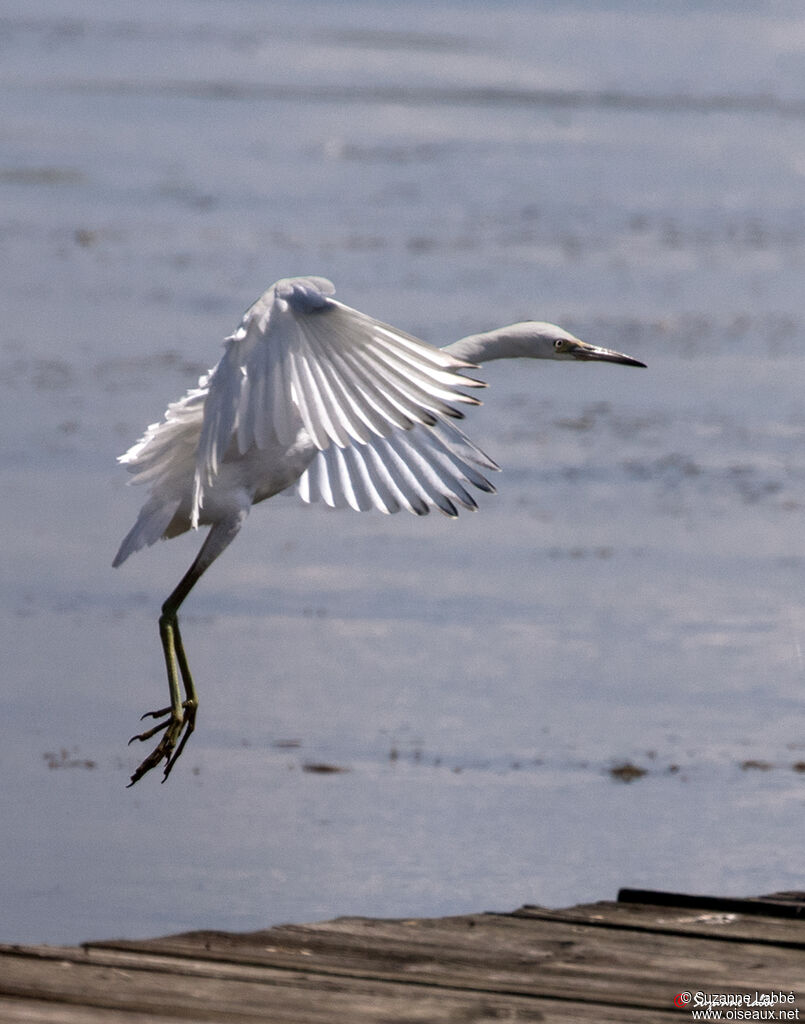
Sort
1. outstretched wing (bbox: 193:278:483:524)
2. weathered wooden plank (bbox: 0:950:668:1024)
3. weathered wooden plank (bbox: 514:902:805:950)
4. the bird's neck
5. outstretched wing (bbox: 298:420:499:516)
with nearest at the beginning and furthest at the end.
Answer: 1. weathered wooden plank (bbox: 0:950:668:1024)
2. weathered wooden plank (bbox: 514:902:805:950)
3. outstretched wing (bbox: 193:278:483:524)
4. outstretched wing (bbox: 298:420:499:516)
5. the bird's neck

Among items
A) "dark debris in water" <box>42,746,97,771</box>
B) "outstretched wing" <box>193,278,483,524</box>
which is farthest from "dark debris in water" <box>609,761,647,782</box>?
"outstretched wing" <box>193,278,483,524</box>

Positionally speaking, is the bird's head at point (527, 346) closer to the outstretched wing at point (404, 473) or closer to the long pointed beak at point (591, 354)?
the long pointed beak at point (591, 354)

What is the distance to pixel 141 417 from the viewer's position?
10.9 metres

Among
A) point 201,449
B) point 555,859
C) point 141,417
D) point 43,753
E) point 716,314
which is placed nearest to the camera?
point 201,449

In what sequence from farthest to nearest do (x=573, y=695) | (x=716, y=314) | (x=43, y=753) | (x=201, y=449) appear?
(x=716, y=314), (x=573, y=695), (x=43, y=753), (x=201, y=449)

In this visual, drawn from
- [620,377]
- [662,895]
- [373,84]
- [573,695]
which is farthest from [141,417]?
[373,84]

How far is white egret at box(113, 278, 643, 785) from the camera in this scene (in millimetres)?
4734

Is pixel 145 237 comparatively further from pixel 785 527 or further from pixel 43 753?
pixel 43 753

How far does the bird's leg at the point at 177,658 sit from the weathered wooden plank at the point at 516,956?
1044 mm

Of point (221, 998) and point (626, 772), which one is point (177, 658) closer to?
point (221, 998)

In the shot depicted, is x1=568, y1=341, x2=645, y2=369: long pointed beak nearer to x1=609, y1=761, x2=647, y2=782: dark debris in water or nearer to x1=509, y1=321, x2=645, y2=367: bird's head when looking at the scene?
x1=509, y1=321, x2=645, y2=367: bird's head

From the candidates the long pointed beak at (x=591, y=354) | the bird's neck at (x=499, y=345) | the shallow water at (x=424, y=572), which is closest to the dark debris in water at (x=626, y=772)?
the shallow water at (x=424, y=572)

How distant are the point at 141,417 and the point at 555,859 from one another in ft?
17.6

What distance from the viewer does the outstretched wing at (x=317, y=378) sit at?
4711mm
